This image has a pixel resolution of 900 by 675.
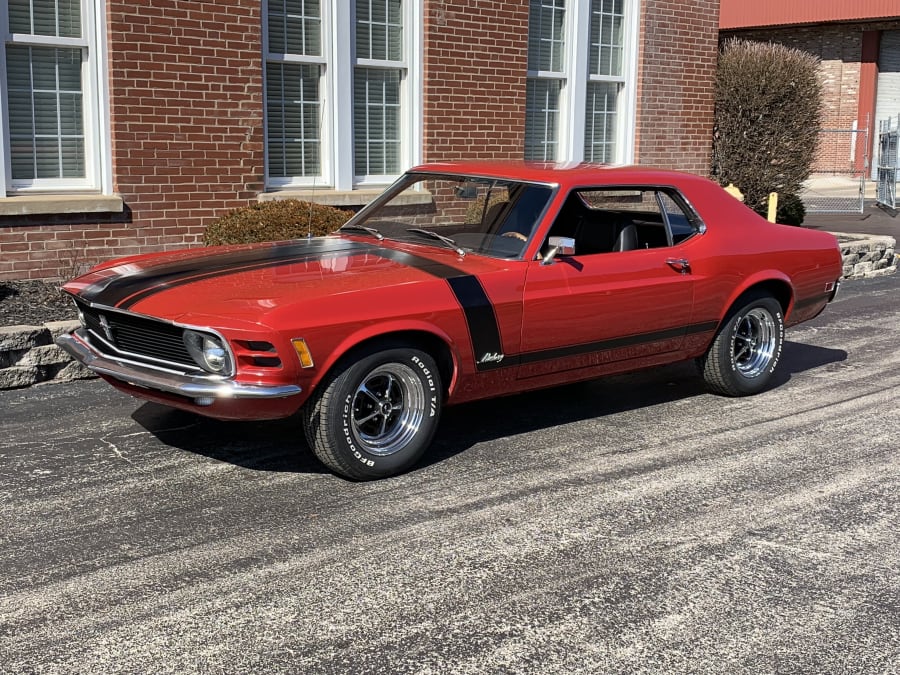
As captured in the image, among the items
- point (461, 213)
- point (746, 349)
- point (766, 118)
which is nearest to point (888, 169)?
point (766, 118)

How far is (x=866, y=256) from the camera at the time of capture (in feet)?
44.4

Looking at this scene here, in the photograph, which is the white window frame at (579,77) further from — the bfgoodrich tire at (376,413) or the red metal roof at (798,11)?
the red metal roof at (798,11)

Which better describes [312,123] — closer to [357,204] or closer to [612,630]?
[357,204]

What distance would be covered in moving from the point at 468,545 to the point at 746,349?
136 inches

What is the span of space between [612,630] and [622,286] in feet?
9.36

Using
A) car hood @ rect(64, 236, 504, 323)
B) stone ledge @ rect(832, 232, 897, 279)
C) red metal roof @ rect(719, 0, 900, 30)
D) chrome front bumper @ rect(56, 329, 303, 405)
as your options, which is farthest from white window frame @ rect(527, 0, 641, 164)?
red metal roof @ rect(719, 0, 900, 30)

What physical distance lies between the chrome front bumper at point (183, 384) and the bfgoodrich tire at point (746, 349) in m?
3.15

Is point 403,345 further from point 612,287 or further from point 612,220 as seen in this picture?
point 612,220

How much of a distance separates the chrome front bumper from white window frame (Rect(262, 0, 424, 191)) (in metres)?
5.82

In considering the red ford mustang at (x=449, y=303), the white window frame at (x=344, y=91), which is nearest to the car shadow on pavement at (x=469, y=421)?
the red ford mustang at (x=449, y=303)

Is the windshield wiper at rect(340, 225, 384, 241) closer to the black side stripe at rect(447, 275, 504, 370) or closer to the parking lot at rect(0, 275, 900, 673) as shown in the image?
the black side stripe at rect(447, 275, 504, 370)

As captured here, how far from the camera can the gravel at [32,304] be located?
8094 millimetres

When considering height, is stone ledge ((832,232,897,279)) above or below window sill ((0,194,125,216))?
below

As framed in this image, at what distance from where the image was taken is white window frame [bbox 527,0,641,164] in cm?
1361
